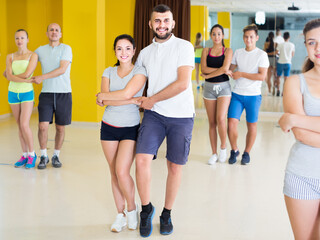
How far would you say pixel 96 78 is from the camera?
23.8ft

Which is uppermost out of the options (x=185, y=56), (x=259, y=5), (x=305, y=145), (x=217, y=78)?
(x=259, y=5)

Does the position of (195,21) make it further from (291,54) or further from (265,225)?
(265,225)

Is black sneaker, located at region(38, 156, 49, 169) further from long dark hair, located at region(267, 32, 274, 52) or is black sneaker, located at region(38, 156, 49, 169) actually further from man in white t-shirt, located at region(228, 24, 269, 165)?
long dark hair, located at region(267, 32, 274, 52)

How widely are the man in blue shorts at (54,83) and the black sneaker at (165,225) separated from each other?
211 cm

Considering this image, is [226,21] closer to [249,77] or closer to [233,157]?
[249,77]

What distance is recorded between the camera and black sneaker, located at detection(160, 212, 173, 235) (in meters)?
2.97

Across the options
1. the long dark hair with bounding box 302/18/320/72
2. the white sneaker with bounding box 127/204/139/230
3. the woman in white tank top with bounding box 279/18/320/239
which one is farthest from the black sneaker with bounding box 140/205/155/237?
the long dark hair with bounding box 302/18/320/72

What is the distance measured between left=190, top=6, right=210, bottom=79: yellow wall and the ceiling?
15 centimetres

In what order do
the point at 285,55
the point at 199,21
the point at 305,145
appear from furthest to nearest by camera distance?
1. the point at 199,21
2. the point at 285,55
3. the point at 305,145

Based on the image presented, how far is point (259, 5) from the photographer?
9.34m

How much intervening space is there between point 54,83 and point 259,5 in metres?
6.22

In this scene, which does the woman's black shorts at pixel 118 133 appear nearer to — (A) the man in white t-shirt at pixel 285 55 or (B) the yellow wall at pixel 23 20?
(B) the yellow wall at pixel 23 20

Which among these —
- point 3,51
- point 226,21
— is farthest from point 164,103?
point 226,21

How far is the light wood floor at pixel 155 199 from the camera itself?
304 cm
